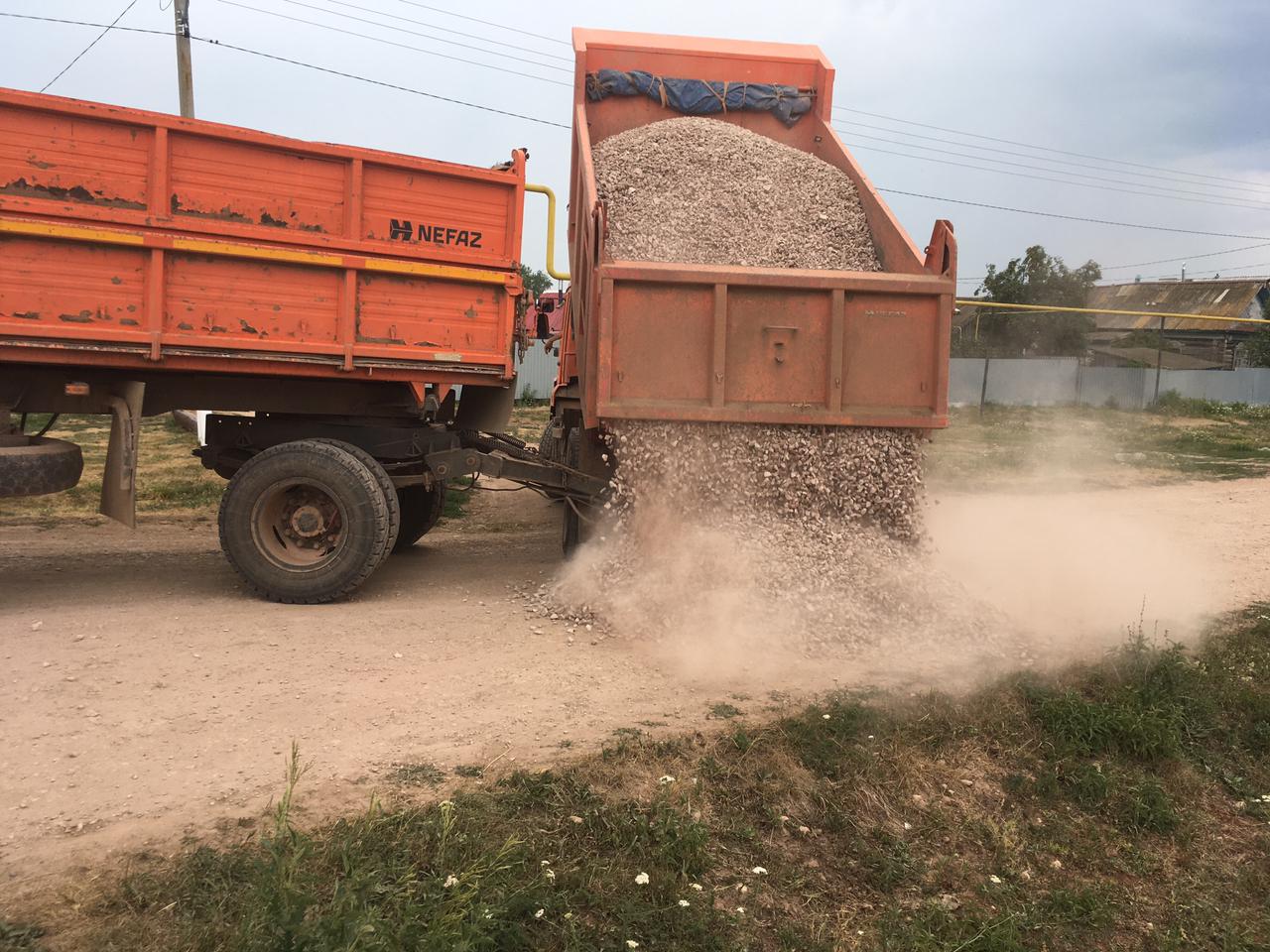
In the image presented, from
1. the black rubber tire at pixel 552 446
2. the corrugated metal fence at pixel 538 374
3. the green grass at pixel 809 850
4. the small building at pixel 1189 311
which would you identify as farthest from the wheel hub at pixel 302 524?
the small building at pixel 1189 311

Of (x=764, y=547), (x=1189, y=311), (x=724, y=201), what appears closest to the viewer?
(x=764, y=547)

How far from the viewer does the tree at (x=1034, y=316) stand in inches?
1006

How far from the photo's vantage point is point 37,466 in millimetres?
5613

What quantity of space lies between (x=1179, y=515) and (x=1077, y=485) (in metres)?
2.48

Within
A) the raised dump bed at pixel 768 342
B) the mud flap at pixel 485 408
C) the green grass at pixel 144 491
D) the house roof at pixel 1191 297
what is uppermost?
the house roof at pixel 1191 297

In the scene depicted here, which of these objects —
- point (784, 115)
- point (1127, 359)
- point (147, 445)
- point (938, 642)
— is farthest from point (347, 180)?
point (1127, 359)

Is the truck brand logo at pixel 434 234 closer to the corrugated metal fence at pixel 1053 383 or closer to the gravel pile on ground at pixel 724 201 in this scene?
the gravel pile on ground at pixel 724 201

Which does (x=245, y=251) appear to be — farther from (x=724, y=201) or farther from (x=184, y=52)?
(x=184, y=52)

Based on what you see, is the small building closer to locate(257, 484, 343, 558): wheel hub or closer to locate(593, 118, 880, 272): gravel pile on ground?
locate(593, 118, 880, 272): gravel pile on ground

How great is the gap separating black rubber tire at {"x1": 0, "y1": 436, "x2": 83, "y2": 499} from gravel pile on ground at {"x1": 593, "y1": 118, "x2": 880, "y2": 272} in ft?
11.6

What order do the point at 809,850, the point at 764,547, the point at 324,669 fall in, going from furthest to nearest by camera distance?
the point at 764,547 → the point at 324,669 → the point at 809,850

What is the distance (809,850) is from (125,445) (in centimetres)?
474

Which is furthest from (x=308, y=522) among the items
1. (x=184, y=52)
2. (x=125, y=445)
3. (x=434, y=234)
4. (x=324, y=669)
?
(x=184, y=52)

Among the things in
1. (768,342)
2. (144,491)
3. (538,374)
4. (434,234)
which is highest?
(538,374)
